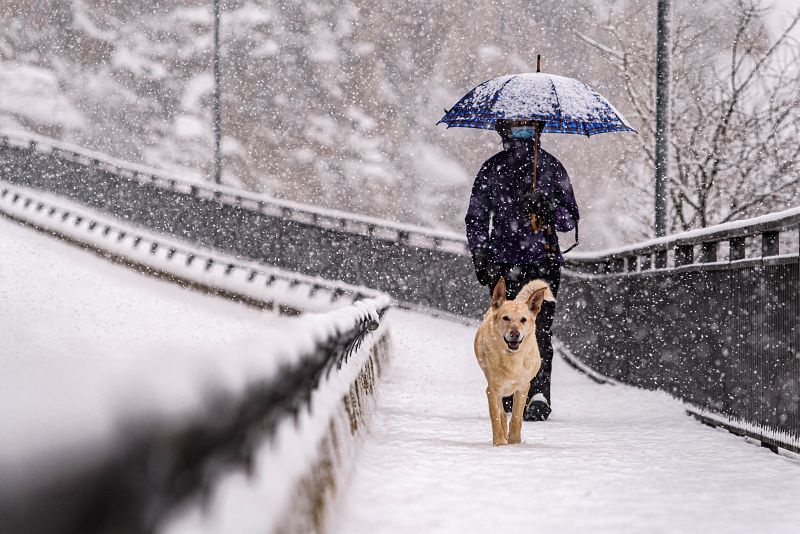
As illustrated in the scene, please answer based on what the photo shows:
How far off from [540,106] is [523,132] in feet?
0.95

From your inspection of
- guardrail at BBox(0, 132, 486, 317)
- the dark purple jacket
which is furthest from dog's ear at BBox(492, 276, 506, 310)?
guardrail at BBox(0, 132, 486, 317)

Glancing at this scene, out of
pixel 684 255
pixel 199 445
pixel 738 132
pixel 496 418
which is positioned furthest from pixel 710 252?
pixel 738 132

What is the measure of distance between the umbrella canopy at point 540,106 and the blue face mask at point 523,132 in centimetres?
8

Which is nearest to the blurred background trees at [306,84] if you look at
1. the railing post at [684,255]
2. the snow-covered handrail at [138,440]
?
the railing post at [684,255]

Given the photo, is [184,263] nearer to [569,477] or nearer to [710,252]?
[710,252]

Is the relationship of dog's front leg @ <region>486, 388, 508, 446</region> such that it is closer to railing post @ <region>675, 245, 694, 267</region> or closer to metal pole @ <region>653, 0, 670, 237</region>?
railing post @ <region>675, 245, 694, 267</region>

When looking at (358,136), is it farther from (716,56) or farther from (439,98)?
(716,56)

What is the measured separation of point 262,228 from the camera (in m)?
27.7

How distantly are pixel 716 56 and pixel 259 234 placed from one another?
1359 cm

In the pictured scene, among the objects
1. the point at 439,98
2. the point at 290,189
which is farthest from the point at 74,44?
the point at 439,98

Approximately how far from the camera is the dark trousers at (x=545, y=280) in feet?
29.6

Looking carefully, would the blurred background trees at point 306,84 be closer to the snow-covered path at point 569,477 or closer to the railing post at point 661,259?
the railing post at point 661,259

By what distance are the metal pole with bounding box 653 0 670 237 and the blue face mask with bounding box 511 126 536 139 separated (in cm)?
497

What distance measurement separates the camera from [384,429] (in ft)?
25.8
